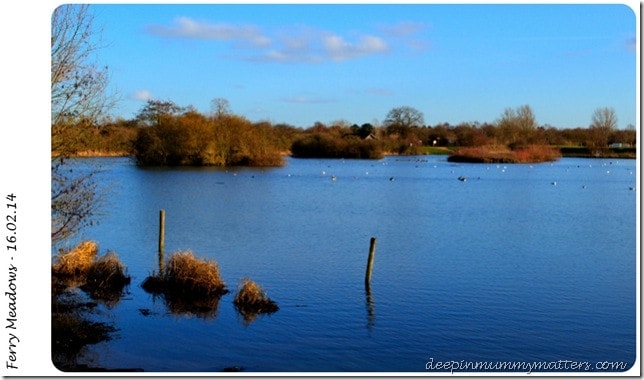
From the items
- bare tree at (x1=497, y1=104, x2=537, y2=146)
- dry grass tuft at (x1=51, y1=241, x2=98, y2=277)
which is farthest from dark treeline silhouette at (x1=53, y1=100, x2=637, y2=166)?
dry grass tuft at (x1=51, y1=241, x2=98, y2=277)

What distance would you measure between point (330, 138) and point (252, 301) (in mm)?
74064

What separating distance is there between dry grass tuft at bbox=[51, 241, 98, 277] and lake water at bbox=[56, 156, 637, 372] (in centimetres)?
116

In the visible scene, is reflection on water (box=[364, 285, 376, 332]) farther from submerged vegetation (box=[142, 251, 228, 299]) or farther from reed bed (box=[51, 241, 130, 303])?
reed bed (box=[51, 241, 130, 303])

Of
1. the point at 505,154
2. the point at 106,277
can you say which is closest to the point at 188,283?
the point at 106,277

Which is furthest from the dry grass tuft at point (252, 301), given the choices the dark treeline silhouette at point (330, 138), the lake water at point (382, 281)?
→ the dark treeline silhouette at point (330, 138)

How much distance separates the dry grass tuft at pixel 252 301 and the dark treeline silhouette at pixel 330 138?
2963 centimetres

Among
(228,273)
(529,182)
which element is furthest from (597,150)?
(228,273)

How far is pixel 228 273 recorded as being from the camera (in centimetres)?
1655

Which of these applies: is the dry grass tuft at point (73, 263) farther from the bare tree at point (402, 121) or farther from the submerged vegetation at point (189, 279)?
the bare tree at point (402, 121)

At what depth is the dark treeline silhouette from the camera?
6172cm

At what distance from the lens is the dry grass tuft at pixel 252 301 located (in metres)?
13.5

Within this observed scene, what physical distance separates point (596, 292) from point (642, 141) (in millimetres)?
7022

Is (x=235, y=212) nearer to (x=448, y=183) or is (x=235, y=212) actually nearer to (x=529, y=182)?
(x=448, y=183)

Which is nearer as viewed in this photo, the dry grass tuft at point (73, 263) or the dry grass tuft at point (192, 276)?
the dry grass tuft at point (192, 276)
